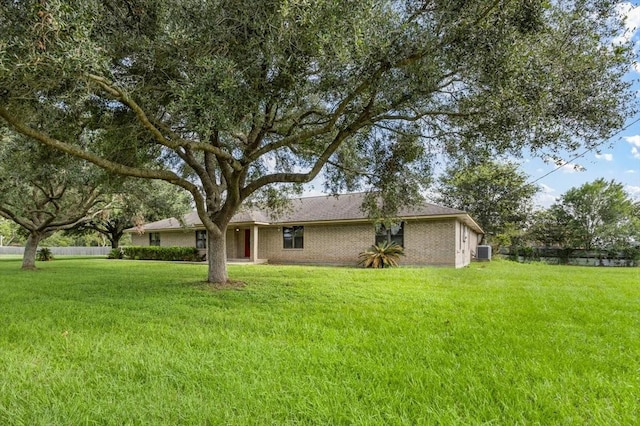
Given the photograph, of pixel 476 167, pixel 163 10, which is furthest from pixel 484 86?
pixel 163 10

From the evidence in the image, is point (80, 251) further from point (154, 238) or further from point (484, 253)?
point (484, 253)

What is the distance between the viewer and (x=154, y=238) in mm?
27250

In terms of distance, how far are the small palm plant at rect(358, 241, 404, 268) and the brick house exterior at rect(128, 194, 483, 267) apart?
Answer: 997 mm

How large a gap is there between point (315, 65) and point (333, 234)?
45.0 ft

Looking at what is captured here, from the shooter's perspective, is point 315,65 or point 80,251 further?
point 80,251

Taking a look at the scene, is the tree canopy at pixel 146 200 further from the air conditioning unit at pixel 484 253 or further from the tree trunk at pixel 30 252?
the air conditioning unit at pixel 484 253

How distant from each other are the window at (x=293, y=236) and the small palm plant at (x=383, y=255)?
14.8 feet

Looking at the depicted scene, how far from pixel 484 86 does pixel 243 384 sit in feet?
20.3

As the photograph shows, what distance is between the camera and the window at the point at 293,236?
2077 cm

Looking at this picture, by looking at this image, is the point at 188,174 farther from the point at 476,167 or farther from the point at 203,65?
the point at 476,167

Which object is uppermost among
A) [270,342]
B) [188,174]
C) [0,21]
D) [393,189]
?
[0,21]

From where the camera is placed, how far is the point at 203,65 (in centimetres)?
543

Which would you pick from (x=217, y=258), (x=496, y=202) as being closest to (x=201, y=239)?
(x=217, y=258)

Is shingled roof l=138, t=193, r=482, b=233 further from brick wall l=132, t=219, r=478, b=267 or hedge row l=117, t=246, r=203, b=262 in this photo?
hedge row l=117, t=246, r=203, b=262
